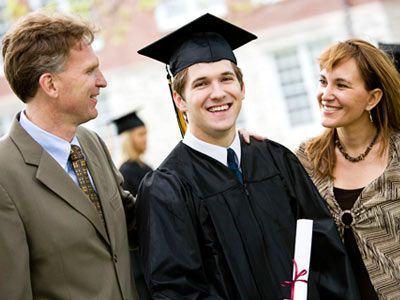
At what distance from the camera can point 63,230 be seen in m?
2.75

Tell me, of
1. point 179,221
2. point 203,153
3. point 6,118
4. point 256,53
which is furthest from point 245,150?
point 6,118

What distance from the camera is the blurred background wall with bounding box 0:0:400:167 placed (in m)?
15.8

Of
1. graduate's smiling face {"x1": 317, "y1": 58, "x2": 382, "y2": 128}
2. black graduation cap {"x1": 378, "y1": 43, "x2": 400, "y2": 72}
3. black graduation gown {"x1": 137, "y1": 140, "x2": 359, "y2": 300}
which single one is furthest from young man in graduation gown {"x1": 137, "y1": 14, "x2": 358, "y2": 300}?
black graduation cap {"x1": 378, "y1": 43, "x2": 400, "y2": 72}

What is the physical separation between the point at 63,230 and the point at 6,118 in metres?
16.2

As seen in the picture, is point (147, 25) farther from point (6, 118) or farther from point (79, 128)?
point (79, 128)

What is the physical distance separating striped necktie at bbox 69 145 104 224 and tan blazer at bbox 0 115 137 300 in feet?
0.08

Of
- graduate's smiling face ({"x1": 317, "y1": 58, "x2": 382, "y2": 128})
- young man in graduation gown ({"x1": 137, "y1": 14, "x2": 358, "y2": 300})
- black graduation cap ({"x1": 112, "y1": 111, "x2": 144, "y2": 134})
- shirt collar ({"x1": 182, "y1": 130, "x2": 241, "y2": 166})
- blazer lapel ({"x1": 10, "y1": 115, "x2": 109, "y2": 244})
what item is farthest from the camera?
black graduation cap ({"x1": 112, "y1": 111, "x2": 144, "y2": 134})

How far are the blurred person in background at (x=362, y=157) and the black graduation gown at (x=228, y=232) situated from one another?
0.30m

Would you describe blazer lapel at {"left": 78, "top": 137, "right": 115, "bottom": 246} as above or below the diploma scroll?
above

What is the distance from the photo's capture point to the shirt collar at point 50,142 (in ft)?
9.55

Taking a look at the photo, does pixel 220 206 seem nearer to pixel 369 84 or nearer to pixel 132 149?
pixel 369 84

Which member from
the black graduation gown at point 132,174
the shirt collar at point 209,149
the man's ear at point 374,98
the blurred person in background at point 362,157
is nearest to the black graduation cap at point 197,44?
the shirt collar at point 209,149

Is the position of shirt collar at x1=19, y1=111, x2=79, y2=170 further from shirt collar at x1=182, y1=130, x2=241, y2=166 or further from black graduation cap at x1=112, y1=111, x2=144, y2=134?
black graduation cap at x1=112, y1=111, x2=144, y2=134

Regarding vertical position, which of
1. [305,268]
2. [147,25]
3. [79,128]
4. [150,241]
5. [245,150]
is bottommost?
[305,268]
